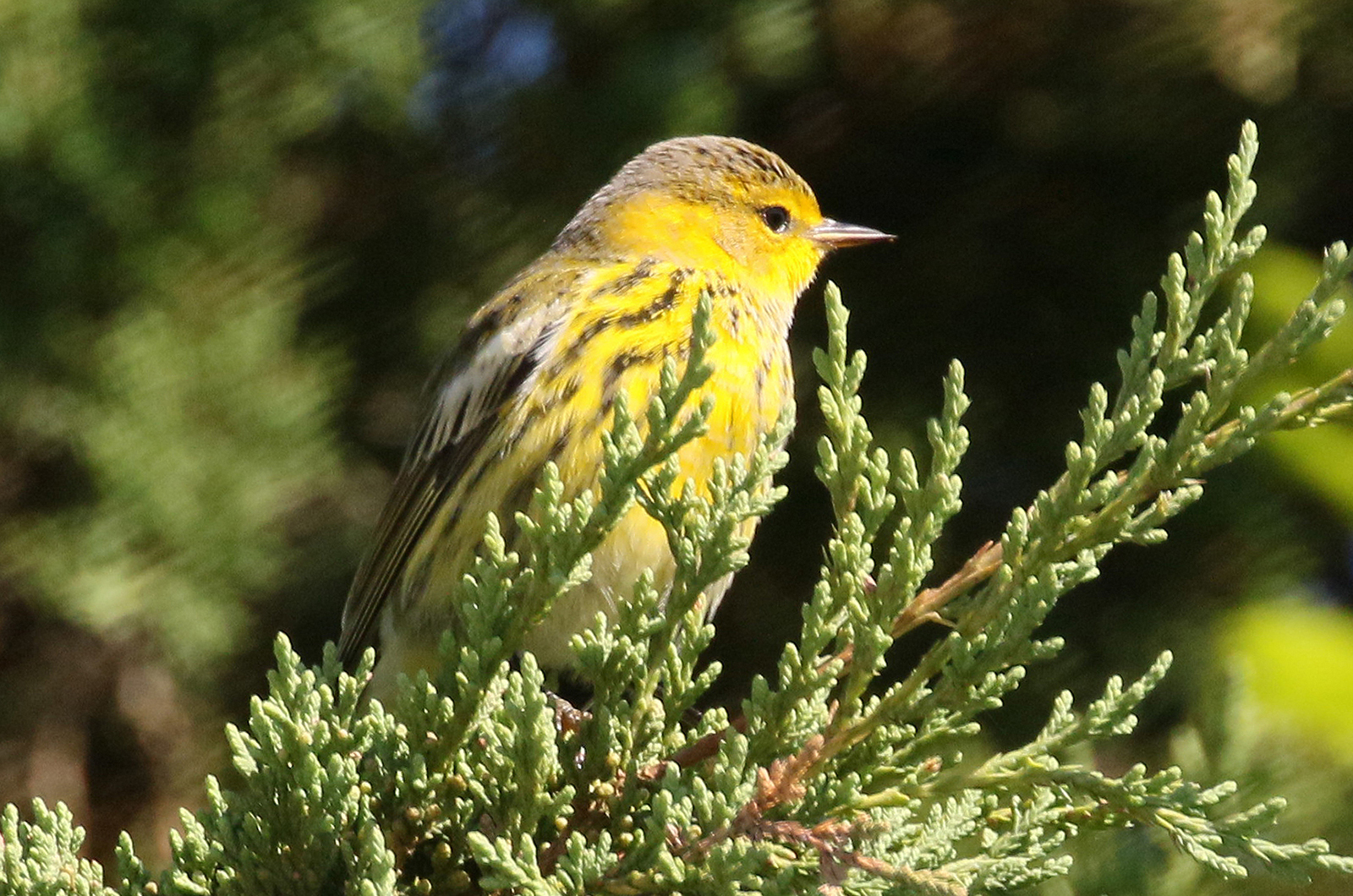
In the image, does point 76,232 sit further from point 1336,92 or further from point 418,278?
point 1336,92

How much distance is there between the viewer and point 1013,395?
373 centimetres

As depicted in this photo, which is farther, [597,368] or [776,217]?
[776,217]

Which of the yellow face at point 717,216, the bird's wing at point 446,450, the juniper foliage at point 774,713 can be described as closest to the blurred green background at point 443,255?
the yellow face at point 717,216

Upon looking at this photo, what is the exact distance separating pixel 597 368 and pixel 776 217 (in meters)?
0.88

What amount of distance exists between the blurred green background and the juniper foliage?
1.20 metres

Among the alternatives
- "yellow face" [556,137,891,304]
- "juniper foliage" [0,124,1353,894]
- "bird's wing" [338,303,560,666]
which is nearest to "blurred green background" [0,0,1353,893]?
"yellow face" [556,137,891,304]

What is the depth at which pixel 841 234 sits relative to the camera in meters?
3.56

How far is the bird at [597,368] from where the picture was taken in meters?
2.97

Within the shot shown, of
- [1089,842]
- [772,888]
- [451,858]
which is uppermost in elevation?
[772,888]

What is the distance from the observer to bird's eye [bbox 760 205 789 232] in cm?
371

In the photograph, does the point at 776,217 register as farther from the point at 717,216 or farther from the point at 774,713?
the point at 774,713

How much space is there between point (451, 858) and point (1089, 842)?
1.02 meters

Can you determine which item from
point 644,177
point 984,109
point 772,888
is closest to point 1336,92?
point 984,109

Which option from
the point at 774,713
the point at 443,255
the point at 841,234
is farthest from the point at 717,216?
A: the point at 774,713
